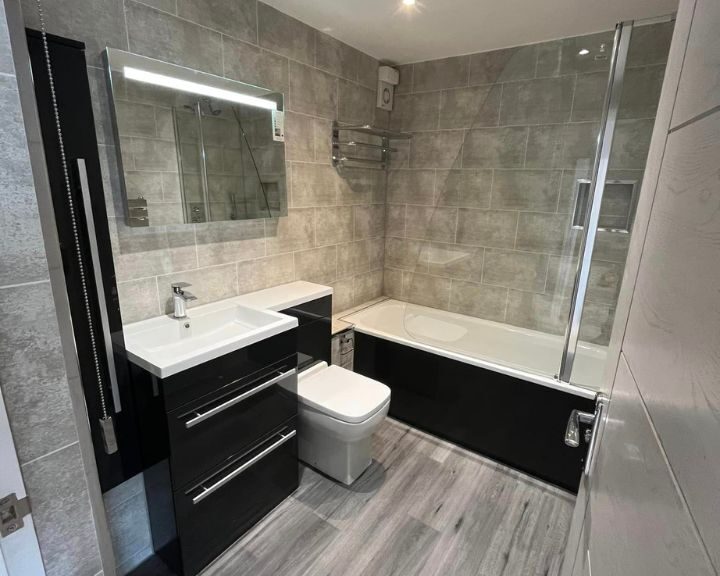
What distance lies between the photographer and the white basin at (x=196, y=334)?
4.67 feet

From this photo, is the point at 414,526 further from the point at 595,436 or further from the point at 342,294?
the point at 342,294

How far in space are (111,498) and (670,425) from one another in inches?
77.2

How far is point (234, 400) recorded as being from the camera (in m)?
1.62

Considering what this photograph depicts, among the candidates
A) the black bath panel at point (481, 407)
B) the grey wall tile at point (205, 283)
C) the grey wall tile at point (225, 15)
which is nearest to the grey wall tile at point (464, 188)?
the black bath panel at point (481, 407)

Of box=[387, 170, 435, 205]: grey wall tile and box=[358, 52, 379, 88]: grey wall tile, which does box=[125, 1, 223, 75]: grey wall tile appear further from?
box=[387, 170, 435, 205]: grey wall tile

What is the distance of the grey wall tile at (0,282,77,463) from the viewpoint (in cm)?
85

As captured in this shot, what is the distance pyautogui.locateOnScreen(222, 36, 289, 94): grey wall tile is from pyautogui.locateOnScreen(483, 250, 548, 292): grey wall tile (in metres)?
1.83

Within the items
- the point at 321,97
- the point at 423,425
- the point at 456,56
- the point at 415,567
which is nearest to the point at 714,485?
the point at 415,567

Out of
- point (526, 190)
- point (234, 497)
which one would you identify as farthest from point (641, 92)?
point (234, 497)

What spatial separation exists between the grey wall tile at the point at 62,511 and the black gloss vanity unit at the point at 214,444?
1.29 ft

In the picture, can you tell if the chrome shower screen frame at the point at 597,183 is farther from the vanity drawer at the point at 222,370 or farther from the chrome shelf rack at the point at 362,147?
the vanity drawer at the point at 222,370

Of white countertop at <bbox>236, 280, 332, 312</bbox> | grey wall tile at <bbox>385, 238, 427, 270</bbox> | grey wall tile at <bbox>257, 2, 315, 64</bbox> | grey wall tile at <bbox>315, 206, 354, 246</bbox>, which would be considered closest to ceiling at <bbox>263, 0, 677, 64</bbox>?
grey wall tile at <bbox>257, 2, 315, 64</bbox>

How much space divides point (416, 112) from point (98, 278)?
2.58m

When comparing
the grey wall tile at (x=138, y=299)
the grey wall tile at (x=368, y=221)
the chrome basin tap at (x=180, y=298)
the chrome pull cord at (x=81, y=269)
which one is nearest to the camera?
the chrome pull cord at (x=81, y=269)
